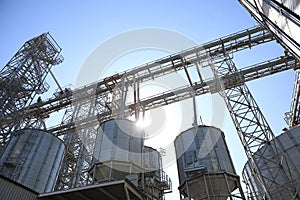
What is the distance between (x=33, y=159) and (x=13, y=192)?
17.7ft

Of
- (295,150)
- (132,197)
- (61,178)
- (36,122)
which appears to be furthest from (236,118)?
(36,122)

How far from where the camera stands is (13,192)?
13320 millimetres

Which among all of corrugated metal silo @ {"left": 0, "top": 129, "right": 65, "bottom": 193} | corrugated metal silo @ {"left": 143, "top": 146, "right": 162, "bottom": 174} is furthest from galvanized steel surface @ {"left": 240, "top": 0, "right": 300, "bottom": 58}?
corrugated metal silo @ {"left": 0, "top": 129, "right": 65, "bottom": 193}

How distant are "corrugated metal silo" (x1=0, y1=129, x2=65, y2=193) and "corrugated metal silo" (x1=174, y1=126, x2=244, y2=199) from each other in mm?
9446

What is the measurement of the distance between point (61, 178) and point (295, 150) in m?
20.5

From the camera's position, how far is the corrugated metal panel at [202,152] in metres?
15.0

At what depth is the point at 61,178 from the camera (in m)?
25.0

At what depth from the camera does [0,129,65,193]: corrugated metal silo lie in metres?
17.5

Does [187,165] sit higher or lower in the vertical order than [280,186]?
higher

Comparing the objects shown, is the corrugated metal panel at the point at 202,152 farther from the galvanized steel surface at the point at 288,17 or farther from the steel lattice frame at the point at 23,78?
the steel lattice frame at the point at 23,78

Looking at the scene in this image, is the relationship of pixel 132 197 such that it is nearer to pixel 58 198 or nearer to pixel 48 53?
pixel 58 198

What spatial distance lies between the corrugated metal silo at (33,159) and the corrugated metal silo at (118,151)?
15.7ft

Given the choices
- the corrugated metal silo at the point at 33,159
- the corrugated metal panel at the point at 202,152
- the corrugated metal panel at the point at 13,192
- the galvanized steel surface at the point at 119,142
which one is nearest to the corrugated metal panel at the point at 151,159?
the galvanized steel surface at the point at 119,142

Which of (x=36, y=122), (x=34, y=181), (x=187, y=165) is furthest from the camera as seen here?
(x=36, y=122)
